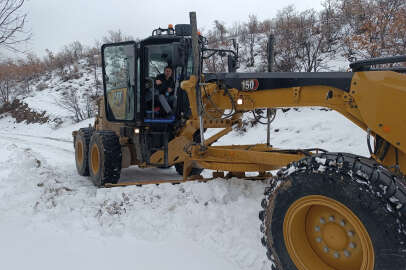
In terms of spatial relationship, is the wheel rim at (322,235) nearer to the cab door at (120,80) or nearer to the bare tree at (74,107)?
the cab door at (120,80)

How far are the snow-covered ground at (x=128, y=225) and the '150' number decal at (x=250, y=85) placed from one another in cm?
130

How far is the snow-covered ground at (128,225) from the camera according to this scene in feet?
9.80

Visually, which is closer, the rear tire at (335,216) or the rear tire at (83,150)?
the rear tire at (335,216)

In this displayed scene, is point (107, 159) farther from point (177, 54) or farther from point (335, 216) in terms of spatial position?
point (335, 216)

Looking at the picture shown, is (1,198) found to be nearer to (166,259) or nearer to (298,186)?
(166,259)

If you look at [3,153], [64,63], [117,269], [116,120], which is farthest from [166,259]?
[64,63]

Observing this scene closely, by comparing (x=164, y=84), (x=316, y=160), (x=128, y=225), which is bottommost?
(x=128, y=225)

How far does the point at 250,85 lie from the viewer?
389 centimetres

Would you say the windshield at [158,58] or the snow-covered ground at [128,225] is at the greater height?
the windshield at [158,58]

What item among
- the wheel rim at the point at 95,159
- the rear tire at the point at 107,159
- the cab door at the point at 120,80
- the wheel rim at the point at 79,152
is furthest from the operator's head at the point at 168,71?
the wheel rim at the point at 79,152

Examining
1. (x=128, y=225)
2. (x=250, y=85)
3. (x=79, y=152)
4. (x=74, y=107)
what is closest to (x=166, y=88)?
(x=250, y=85)

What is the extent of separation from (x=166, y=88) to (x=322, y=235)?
3.86 metres

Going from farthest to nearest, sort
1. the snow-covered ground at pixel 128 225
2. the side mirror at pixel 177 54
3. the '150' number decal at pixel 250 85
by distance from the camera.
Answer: the side mirror at pixel 177 54 → the '150' number decal at pixel 250 85 → the snow-covered ground at pixel 128 225

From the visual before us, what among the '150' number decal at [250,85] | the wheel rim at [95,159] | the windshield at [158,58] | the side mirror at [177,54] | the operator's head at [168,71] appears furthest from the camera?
the wheel rim at [95,159]
